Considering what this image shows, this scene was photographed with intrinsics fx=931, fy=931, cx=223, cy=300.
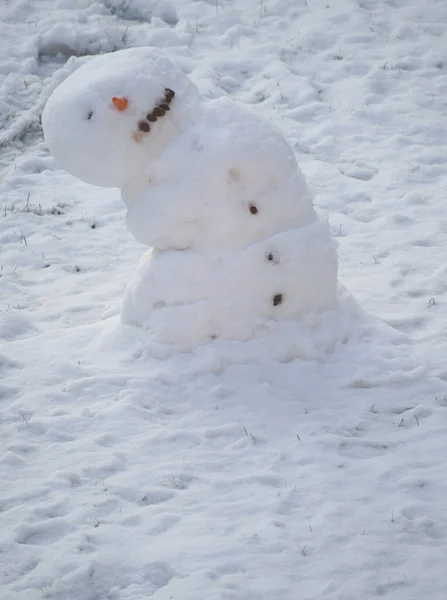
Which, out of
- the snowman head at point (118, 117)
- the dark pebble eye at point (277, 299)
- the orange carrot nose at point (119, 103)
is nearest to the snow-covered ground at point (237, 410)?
the dark pebble eye at point (277, 299)

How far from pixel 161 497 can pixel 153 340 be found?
112cm

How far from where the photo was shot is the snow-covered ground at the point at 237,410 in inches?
155

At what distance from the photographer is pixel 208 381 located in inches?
201

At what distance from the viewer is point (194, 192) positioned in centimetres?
502

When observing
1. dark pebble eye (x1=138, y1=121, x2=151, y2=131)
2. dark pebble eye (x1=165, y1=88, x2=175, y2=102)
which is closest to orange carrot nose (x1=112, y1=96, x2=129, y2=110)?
dark pebble eye (x1=138, y1=121, x2=151, y2=131)

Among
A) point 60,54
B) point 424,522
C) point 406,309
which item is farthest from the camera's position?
Result: point 60,54

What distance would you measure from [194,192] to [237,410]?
1.19m

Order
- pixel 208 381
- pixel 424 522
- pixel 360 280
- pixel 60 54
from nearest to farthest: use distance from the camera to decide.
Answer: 1. pixel 424 522
2. pixel 208 381
3. pixel 360 280
4. pixel 60 54

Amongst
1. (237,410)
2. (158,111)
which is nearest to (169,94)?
(158,111)

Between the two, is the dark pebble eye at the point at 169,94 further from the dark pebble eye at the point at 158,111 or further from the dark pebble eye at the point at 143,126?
the dark pebble eye at the point at 143,126

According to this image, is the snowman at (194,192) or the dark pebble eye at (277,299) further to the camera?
the dark pebble eye at (277,299)

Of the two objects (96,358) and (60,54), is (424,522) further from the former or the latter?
(60,54)

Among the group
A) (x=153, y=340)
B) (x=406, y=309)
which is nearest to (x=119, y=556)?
(x=153, y=340)

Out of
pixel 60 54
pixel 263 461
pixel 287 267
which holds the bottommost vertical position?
pixel 60 54
